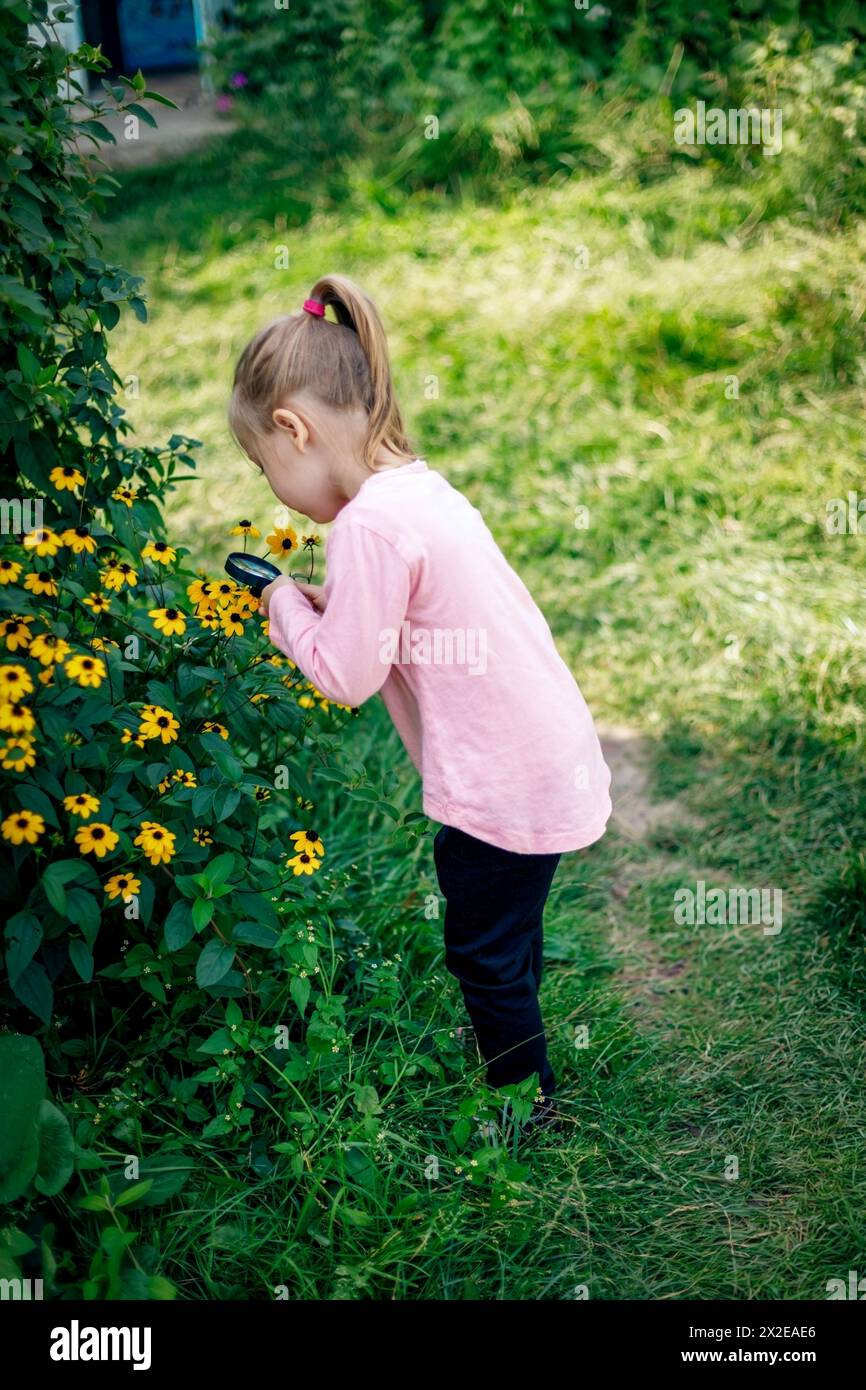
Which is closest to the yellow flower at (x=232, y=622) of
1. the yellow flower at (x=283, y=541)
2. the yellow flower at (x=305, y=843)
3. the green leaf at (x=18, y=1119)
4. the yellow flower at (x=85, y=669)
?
the yellow flower at (x=283, y=541)

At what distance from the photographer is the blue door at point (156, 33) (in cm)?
850

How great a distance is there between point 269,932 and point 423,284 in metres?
4.29

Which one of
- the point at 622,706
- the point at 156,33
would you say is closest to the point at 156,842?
the point at 622,706

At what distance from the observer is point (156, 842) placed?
175 cm

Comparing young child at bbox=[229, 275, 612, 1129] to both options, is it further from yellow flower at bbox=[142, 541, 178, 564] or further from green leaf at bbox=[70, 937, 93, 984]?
green leaf at bbox=[70, 937, 93, 984]

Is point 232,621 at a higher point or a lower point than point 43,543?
lower

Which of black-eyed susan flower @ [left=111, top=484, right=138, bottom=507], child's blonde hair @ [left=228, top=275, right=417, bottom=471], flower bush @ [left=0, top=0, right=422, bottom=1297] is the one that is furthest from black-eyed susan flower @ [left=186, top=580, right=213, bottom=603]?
black-eyed susan flower @ [left=111, top=484, right=138, bottom=507]

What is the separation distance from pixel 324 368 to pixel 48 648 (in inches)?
23.7

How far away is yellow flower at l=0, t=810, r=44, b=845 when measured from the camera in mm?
1651

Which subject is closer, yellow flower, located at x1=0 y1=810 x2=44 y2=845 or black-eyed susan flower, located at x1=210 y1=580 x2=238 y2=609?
yellow flower, located at x1=0 y1=810 x2=44 y2=845

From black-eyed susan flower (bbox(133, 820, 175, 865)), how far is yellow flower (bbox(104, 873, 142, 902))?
43 millimetres

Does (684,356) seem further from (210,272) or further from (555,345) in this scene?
(210,272)

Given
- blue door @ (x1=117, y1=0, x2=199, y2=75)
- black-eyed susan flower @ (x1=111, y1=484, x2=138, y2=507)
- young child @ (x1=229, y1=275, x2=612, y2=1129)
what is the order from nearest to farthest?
young child @ (x1=229, y1=275, x2=612, y2=1129) < black-eyed susan flower @ (x1=111, y1=484, x2=138, y2=507) < blue door @ (x1=117, y1=0, x2=199, y2=75)

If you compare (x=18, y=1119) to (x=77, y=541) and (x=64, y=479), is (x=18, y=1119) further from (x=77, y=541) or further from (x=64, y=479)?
(x=64, y=479)
